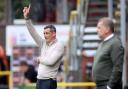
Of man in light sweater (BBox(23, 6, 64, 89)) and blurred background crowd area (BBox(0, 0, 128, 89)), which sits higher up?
man in light sweater (BBox(23, 6, 64, 89))

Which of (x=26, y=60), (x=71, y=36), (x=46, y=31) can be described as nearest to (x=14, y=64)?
(x=26, y=60)

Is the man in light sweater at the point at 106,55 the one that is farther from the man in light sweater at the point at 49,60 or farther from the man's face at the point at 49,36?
the man's face at the point at 49,36

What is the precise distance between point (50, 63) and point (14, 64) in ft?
33.9

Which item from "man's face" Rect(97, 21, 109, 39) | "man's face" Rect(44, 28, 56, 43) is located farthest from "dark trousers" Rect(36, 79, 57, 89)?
"man's face" Rect(97, 21, 109, 39)

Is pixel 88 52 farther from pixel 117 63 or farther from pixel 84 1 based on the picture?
pixel 117 63

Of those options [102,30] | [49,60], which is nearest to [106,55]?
[102,30]

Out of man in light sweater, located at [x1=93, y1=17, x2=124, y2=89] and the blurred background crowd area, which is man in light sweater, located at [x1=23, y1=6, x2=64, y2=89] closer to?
man in light sweater, located at [x1=93, y1=17, x2=124, y2=89]

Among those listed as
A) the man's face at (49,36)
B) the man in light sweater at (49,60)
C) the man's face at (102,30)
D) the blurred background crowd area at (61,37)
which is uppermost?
the man's face at (102,30)

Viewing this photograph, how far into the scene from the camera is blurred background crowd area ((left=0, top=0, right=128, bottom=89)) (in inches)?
802

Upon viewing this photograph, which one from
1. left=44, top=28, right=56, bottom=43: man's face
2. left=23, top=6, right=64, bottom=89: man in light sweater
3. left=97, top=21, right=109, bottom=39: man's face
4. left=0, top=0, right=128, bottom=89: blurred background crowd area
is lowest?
left=0, top=0, right=128, bottom=89: blurred background crowd area

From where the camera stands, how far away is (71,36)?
2147cm

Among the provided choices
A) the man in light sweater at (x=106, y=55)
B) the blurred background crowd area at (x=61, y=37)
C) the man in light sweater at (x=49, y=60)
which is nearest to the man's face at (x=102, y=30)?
the man in light sweater at (x=106, y=55)

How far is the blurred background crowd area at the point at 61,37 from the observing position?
802 inches

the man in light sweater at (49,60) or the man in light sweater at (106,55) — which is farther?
the man in light sweater at (49,60)
